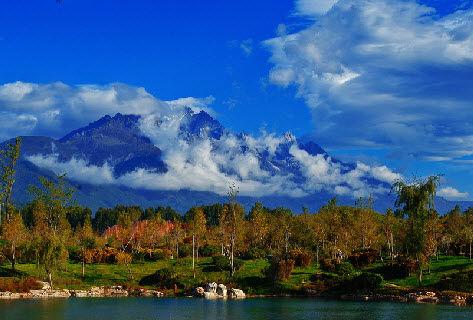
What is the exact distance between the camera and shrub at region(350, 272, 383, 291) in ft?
290

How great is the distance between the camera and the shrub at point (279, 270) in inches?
3728

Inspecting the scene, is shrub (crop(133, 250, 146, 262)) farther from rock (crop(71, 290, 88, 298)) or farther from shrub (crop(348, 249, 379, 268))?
shrub (crop(348, 249, 379, 268))

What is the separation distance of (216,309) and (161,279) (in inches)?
1181

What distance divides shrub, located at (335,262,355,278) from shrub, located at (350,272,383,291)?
19.5ft

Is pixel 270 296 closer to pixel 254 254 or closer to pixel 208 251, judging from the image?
pixel 254 254

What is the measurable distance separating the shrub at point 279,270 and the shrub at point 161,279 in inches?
629

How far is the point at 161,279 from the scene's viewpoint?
10206cm

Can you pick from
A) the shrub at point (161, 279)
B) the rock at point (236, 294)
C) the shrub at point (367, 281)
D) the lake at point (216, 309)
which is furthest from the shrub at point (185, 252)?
the shrub at point (367, 281)

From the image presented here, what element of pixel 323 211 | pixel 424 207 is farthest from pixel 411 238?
pixel 323 211

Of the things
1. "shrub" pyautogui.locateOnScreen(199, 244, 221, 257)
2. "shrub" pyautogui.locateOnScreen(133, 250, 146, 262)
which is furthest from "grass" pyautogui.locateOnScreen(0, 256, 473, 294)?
"shrub" pyautogui.locateOnScreen(199, 244, 221, 257)

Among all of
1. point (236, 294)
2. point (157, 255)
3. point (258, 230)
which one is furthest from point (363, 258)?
point (157, 255)

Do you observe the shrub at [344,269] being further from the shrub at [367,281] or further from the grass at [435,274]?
the shrub at [367,281]

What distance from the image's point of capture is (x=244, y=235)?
14275 cm

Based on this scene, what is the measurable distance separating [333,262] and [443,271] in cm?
1858
